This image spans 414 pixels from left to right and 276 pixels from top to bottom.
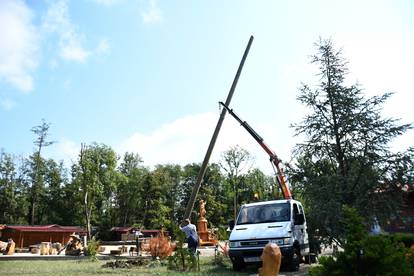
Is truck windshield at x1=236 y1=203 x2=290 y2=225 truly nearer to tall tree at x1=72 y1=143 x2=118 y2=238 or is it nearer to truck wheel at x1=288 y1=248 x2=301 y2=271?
truck wheel at x1=288 y1=248 x2=301 y2=271

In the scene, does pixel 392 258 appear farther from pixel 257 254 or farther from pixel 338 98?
pixel 338 98

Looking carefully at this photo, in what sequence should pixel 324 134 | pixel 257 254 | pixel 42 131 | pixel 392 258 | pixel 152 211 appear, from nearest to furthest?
pixel 392 258 → pixel 257 254 → pixel 324 134 → pixel 42 131 → pixel 152 211

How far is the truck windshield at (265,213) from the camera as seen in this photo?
12117 millimetres

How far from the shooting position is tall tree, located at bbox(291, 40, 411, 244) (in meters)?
12.4

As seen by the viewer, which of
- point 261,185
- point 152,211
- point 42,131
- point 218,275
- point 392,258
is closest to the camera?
point 392,258

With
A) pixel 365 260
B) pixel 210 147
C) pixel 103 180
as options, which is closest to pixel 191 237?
A: pixel 210 147

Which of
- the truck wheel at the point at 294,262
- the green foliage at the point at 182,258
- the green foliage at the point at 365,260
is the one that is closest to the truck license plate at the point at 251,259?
the truck wheel at the point at 294,262

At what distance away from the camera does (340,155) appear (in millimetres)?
13602

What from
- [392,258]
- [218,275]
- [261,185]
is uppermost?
[261,185]

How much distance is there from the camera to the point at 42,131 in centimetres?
5794

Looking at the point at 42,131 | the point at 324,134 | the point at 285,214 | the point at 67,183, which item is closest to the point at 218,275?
the point at 285,214

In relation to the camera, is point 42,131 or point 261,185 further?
point 261,185

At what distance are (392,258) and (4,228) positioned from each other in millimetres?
45764

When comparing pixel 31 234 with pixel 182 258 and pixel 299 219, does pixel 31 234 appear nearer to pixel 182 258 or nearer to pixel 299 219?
pixel 182 258
